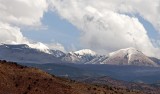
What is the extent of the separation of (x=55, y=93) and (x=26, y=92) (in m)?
14.1

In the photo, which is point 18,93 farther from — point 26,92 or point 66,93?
point 66,93

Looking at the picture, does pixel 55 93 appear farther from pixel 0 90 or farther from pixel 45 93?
pixel 0 90

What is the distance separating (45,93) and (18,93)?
13046mm

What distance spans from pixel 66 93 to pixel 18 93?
2326cm

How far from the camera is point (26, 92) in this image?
199 metres

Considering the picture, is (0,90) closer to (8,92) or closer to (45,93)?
(8,92)

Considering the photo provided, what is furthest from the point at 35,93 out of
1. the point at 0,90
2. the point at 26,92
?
the point at 0,90

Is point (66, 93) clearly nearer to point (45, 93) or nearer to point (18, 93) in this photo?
point (45, 93)

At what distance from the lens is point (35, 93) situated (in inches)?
7810

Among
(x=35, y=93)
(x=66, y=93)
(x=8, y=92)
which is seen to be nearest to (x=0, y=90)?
(x=8, y=92)

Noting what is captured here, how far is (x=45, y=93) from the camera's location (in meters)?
200

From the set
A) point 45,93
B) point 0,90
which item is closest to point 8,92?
point 0,90

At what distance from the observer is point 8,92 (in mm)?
196125

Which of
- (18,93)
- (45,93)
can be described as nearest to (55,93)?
(45,93)
